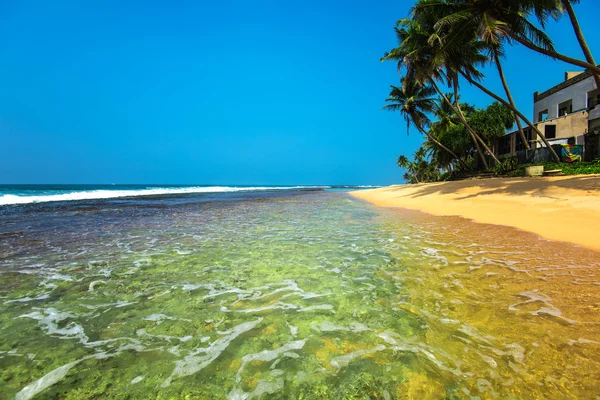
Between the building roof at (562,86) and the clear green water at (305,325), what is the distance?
31.1m

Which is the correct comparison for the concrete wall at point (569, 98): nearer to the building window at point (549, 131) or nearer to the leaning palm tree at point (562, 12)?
the building window at point (549, 131)

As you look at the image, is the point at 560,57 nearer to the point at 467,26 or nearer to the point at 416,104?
the point at 467,26

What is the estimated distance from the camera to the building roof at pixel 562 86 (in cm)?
2573

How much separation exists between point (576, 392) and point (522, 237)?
20.2 ft

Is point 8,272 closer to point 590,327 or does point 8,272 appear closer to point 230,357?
point 230,357

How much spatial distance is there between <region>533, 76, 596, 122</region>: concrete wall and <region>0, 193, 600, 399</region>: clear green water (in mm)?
30675

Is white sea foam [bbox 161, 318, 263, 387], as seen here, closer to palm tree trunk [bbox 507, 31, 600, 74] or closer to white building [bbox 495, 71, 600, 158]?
palm tree trunk [bbox 507, 31, 600, 74]

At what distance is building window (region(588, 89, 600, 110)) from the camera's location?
73.2ft

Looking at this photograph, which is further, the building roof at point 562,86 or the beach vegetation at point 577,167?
the building roof at point 562,86

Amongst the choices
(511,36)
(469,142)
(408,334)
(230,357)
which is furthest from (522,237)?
(469,142)

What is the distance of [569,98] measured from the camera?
90.8ft

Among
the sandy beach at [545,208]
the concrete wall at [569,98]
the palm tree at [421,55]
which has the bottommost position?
the sandy beach at [545,208]

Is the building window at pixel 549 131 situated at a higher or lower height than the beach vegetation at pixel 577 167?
higher

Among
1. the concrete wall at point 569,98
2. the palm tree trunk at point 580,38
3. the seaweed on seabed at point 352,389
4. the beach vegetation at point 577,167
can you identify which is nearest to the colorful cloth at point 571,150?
the beach vegetation at point 577,167
